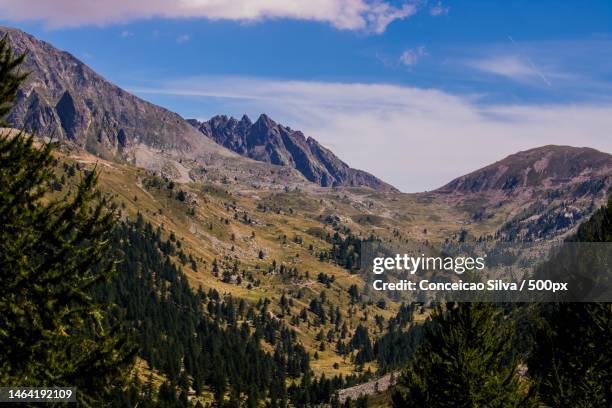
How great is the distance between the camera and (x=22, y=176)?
56.0 feet

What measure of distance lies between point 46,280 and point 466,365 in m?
22.7

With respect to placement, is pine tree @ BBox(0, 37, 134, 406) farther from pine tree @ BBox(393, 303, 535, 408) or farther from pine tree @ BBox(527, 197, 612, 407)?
pine tree @ BBox(527, 197, 612, 407)

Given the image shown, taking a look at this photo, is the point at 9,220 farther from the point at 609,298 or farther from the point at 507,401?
the point at 609,298

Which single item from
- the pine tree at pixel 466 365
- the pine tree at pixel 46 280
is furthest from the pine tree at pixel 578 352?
the pine tree at pixel 46 280

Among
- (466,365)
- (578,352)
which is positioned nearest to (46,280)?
(466,365)

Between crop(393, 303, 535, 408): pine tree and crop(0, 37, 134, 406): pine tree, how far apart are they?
19.7 m

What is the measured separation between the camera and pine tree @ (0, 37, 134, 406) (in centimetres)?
1661

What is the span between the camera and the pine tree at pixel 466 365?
29.1 meters

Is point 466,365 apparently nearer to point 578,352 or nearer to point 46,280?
point 578,352

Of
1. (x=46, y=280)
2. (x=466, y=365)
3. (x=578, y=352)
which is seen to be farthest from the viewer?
(x=578, y=352)

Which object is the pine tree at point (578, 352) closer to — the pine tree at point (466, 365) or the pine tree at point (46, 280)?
the pine tree at point (466, 365)

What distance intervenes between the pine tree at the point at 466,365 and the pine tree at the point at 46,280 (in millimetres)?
19669

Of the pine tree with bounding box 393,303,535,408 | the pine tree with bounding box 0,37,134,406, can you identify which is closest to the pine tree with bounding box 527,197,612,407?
the pine tree with bounding box 393,303,535,408

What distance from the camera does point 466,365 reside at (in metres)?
29.5
